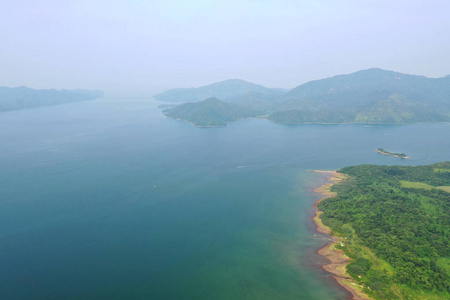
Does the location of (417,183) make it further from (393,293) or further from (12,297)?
(12,297)

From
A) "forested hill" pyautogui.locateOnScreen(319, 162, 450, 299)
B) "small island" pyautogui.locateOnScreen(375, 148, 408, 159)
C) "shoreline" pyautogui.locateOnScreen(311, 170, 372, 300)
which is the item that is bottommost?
"shoreline" pyautogui.locateOnScreen(311, 170, 372, 300)

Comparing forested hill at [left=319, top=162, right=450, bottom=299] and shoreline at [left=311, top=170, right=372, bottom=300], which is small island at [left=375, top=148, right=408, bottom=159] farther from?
shoreline at [left=311, top=170, right=372, bottom=300]

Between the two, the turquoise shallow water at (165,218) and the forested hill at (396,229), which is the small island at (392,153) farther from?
the forested hill at (396,229)

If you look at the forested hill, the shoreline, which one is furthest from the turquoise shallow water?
the forested hill

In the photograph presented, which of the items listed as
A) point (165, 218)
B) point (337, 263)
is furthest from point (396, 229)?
point (165, 218)

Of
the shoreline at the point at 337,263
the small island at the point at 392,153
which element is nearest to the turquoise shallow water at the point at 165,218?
the shoreline at the point at 337,263
